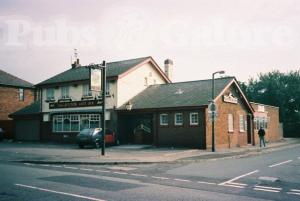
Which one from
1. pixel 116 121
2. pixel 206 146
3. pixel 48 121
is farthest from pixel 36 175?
pixel 48 121

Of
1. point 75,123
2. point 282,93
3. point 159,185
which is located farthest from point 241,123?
point 282,93

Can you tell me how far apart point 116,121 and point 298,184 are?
21.1 meters

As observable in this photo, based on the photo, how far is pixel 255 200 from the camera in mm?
8914

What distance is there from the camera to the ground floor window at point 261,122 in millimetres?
36219

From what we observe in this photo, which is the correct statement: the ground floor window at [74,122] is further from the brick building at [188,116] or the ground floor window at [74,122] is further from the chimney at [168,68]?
the chimney at [168,68]

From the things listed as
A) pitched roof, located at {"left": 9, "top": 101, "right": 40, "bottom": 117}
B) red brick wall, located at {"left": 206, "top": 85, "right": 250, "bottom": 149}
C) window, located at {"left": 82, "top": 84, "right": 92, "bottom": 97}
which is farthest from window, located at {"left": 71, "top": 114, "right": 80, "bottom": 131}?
red brick wall, located at {"left": 206, "top": 85, "right": 250, "bottom": 149}

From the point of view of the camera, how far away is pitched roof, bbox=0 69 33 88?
1783 inches

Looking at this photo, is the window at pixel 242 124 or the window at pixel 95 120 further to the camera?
the window at pixel 242 124

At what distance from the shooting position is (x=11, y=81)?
1831 inches

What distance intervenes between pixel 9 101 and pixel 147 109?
935 inches

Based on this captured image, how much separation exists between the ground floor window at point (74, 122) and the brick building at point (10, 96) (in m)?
11.3

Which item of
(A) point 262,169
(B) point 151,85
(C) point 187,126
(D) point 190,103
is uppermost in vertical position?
(B) point 151,85

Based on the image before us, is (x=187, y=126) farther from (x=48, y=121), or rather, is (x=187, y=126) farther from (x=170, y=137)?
(x=48, y=121)

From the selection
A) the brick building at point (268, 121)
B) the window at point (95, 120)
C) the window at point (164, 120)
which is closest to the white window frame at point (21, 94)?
the window at point (95, 120)
